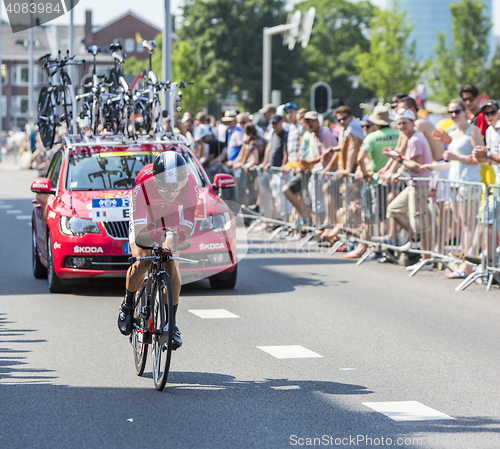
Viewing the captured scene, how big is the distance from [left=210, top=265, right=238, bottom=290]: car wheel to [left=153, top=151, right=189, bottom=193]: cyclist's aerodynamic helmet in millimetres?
4679

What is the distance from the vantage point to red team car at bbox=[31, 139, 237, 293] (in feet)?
34.3

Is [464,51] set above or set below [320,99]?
above

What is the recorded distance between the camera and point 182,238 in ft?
20.9

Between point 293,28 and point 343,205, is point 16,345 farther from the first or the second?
point 293,28

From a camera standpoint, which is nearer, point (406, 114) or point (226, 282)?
point (226, 282)

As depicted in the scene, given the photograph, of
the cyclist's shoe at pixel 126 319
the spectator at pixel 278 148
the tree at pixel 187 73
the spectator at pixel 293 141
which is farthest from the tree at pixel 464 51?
the cyclist's shoe at pixel 126 319

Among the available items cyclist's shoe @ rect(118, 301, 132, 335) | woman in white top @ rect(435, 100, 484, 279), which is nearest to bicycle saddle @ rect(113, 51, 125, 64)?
woman in white top @ rect(435, 100, 484, 279)

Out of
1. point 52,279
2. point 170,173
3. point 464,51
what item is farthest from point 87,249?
point 464,51

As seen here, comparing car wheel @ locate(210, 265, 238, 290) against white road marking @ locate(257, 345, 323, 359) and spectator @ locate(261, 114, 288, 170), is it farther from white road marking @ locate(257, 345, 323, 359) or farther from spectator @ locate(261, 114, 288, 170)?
spectator @ locate(261, 114, 288, 170)

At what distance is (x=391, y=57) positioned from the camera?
5747cm

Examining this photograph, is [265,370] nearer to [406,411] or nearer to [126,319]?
[126,319]

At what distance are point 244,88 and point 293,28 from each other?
5462 cm

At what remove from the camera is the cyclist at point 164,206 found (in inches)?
249

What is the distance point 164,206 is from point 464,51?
4192 cm
